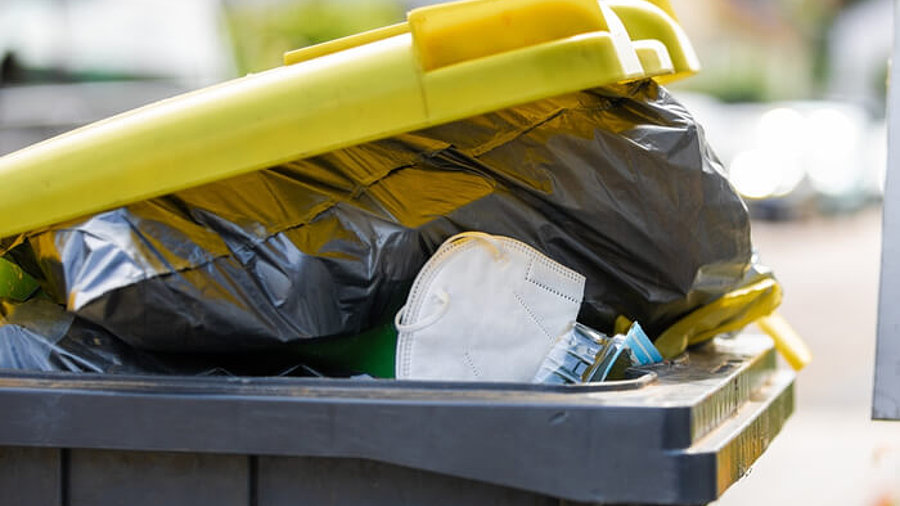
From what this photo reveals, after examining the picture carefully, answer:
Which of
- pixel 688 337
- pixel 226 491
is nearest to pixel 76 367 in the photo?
pixel 226 491

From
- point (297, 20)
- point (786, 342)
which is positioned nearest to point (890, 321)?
point (786, 342)

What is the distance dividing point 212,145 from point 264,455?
0.54 metres

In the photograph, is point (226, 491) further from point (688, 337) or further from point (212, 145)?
point (688, 337)

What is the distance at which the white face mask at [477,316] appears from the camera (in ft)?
7.25

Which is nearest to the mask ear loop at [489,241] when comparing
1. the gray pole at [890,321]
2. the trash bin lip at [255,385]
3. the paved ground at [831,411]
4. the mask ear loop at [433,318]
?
the mask ear loop at [433,318]

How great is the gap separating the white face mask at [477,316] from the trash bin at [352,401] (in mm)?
207

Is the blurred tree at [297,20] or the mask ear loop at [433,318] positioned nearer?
the mask ear loop at [433,318]

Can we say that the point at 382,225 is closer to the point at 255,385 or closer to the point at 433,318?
the point at 433,318

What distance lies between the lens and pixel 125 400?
1.98 m

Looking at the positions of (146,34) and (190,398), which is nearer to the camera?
(190,398)

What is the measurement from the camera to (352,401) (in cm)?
191

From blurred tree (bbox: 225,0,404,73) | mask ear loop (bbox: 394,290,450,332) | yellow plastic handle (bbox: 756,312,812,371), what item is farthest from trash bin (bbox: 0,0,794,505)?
blurred tree (bbox: 225,0,404,73)

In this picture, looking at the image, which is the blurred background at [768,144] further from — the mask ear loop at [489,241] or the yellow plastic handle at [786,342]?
the mask ear loop at [489,241]

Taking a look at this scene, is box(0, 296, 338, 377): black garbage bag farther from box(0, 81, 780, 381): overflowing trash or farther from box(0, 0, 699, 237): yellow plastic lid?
box(0, 0, 699, 237): yellow plastic lid
